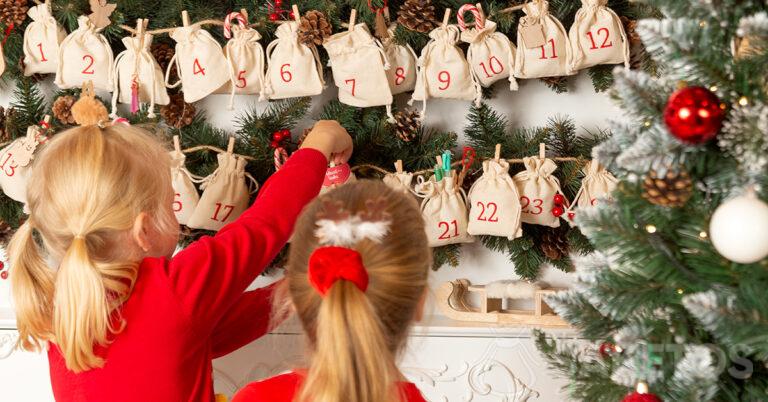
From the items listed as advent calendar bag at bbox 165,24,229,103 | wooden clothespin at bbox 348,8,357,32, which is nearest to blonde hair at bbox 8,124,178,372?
advent calendar bag at bbox 165,24,229,103

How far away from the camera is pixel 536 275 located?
6.91 feet

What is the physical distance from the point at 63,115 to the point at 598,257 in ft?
4.51

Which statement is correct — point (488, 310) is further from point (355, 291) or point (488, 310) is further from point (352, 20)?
point (355, 291)

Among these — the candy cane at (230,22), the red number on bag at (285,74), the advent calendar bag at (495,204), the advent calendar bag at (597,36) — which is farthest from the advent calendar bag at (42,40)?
the advent calendar bag at (597,36)

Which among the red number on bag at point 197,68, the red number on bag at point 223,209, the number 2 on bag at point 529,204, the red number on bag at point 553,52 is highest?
the red number on bag at point 197,68

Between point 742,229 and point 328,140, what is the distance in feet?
2.92

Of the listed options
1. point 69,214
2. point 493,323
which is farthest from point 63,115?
point 493,323

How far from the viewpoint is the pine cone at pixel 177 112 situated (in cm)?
205

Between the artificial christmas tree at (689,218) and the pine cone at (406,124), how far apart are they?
0.93 meters

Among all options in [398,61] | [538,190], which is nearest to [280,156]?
[398,61]

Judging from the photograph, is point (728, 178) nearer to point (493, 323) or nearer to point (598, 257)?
point (598, 257)

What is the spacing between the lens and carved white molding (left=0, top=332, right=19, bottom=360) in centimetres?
214

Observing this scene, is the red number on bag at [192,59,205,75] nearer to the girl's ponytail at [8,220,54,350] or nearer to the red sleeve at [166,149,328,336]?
the red sleeve at [166,149,328,336]

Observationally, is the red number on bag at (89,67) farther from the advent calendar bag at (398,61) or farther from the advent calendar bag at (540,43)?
the advent calendar bag at (540,43)
